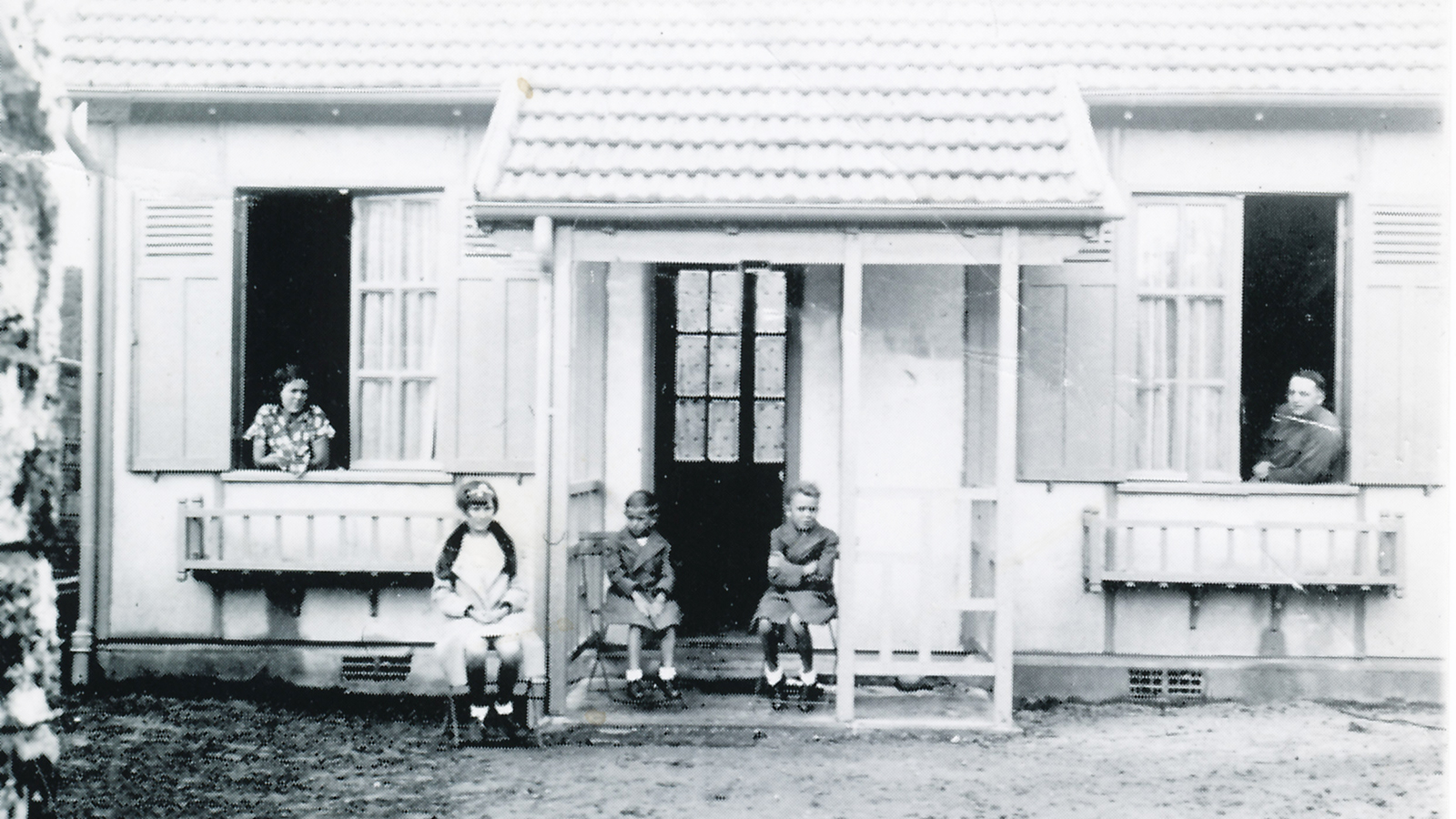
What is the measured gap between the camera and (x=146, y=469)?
764 cm

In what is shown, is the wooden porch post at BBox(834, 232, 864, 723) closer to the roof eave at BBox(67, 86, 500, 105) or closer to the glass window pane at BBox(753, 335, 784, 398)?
the glass window pane at BBox(753, 335, 784, 398)

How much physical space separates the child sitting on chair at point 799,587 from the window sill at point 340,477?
2251 mm

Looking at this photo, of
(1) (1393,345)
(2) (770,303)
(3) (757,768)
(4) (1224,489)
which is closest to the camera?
(3) (757,768)

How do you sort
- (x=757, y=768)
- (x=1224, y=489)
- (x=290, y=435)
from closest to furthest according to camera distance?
1. (x=757, y=768)
2. (x=1224, y=489)
3. (x=290, y=435)

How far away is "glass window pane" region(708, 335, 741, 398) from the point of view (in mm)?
8180

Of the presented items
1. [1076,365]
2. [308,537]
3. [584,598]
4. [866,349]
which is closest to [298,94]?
[308,537]

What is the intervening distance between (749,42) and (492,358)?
252 cm

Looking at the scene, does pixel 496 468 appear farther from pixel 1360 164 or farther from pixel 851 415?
pixel 1360 164

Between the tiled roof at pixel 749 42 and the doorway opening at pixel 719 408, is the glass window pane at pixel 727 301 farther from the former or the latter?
the tiled roof at pixel 749 42

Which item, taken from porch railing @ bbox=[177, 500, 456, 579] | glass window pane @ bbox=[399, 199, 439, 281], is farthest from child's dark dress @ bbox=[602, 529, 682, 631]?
glass window pane @ bbox=[399, 199, 439, 281]

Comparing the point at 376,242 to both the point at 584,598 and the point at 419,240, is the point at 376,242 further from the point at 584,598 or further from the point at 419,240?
the point at 584,598

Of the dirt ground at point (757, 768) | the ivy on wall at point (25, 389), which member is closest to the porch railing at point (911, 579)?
the dirt ground at point (757, 768)

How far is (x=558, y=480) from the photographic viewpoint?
21.2 ft

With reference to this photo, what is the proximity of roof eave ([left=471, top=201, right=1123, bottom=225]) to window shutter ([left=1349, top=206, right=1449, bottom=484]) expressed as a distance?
2349mm
